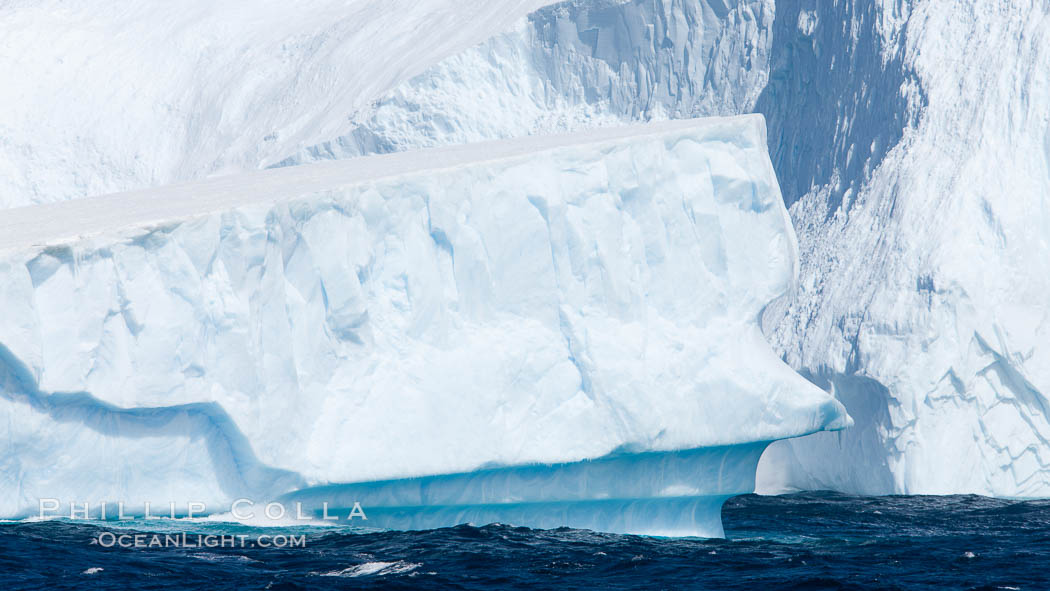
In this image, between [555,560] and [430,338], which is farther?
[430,338]

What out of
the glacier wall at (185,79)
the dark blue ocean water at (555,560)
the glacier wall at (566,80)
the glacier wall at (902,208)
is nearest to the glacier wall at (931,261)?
the glacier wall at (902,208)

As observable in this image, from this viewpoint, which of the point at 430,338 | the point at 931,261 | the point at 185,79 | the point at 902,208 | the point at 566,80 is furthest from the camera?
the point at 185,79

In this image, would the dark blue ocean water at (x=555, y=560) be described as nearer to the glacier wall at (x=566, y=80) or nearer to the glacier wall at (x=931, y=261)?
the glacier wall at (x=931, y=261)

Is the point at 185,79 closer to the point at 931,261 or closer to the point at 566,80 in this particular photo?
the point at 566,80

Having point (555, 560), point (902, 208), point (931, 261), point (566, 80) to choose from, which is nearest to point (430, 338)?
point (555, 560)

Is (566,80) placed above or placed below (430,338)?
above

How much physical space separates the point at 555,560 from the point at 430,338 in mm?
2185

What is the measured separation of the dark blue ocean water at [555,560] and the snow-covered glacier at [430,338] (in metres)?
0.47

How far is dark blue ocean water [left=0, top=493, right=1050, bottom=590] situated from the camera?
9.15 metres

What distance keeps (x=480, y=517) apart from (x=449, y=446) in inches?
37.0

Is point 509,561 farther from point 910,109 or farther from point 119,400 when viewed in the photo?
point 910,109

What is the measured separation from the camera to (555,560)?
10.1 m

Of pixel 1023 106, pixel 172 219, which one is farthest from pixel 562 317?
pixel 1023 106

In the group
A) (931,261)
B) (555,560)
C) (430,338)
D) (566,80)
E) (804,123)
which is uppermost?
(566,80)
